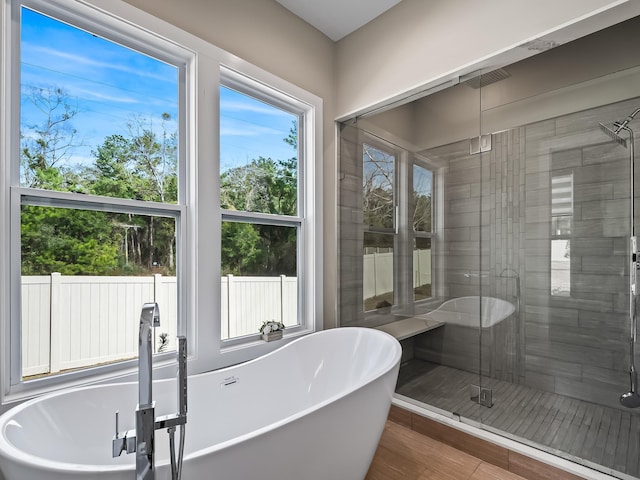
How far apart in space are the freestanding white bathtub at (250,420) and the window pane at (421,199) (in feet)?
2.84

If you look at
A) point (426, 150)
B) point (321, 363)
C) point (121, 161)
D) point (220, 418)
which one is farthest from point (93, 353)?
point (426, 150)

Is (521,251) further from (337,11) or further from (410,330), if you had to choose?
(337,11)

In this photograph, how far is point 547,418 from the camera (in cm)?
191

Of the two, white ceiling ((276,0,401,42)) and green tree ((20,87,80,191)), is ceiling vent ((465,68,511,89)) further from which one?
green tree ((20,87,80,191))

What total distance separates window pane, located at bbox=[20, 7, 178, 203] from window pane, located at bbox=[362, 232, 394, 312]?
1.51 metres

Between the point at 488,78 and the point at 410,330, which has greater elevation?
the point at 488,78

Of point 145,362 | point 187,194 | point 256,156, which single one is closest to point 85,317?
point 187,194

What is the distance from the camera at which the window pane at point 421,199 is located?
2.40m

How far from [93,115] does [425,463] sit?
2594 mm

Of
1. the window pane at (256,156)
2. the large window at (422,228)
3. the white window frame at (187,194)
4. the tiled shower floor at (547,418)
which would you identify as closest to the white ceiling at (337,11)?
the white window frame at (187,194)

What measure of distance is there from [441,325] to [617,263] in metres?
1.04

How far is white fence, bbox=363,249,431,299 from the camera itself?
2420mm

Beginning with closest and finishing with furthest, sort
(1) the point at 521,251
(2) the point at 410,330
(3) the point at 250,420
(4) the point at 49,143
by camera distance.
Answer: (4) the point at 49,143
(3) the point at 250,420
(1) the point at 521,251
(2) the point at 410,330

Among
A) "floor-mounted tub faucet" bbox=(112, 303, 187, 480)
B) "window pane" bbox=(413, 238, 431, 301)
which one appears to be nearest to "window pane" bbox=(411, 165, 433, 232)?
"window pane" bbox=(413, 238, 431, 301)
